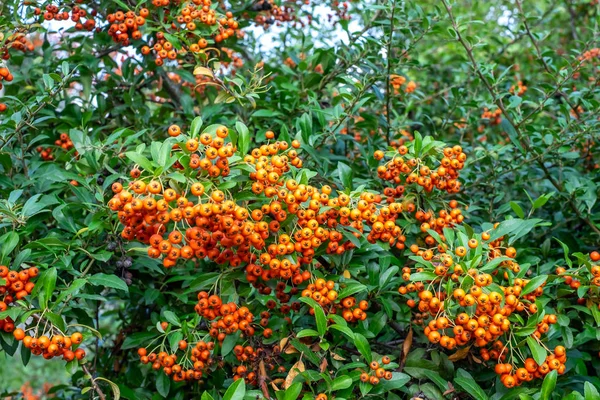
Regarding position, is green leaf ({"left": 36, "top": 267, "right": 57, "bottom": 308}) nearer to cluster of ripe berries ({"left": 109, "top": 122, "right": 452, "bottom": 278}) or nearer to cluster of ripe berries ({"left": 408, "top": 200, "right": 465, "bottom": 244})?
cluster of ripe berries ({"left": 109, "top": 122, "right": 452, "bottom": 278})

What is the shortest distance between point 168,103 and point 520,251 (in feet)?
10.1

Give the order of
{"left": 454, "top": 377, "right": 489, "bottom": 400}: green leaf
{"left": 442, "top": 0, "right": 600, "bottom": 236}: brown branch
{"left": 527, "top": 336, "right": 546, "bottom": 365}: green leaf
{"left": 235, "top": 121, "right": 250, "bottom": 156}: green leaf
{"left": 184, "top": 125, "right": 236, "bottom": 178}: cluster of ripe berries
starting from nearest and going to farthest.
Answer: {"left": 184, "top": 125, "right": 236, "bottom": 178}: cluster of ripe berries
{"left": 527, "top": 336, "right": 546, "bottom": 365}: green leaf
{"left": 454, "top": 377, "right": 489, "bottom": 400}: green leaf
{"left": 235, "top": 121, "right": 250, "bottom": 156}: green leaf
{"left": 442, "top": 0, "right": 600, "bottom": 236}: brown branch

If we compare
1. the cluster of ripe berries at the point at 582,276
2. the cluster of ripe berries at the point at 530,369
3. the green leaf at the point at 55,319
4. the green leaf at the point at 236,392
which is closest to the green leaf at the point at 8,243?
the green leaf at the point at 55,319

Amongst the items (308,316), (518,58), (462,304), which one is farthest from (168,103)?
(518,58)

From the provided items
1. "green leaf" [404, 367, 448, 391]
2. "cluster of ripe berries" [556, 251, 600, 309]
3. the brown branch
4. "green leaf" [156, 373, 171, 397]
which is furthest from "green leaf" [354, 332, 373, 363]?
the brown branch

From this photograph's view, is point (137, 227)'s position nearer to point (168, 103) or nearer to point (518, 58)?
point (168, 103)

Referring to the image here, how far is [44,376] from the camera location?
973 centimetres

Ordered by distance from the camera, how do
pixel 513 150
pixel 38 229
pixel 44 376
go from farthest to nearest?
pixel 44 376 → pixel 513 150 → pixel 38 229

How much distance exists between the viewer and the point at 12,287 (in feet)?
10.3

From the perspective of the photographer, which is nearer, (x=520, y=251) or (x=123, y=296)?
(x=520, y=251)

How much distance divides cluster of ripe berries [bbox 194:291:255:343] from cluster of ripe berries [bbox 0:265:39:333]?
881mm

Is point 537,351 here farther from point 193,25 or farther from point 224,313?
point 193,25

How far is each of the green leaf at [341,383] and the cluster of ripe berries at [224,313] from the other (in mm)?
576

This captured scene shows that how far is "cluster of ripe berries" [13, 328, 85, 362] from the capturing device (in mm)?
2971
